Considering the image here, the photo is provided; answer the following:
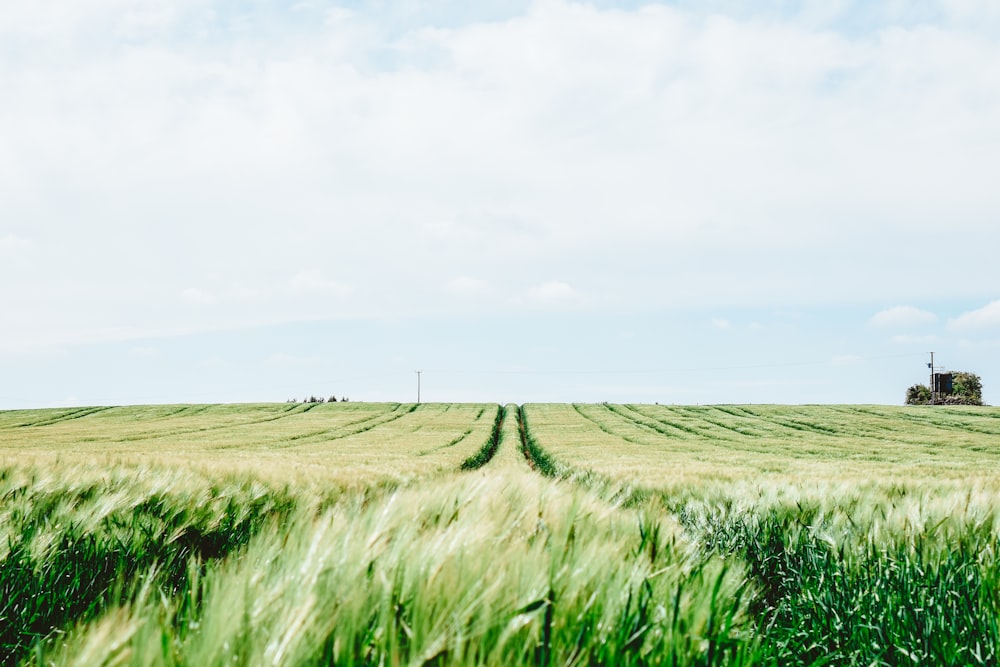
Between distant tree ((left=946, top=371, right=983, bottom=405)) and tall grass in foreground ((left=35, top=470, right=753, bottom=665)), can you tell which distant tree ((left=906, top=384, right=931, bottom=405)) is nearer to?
distant tree ((left=946, top=371, right=983, bottom=405))

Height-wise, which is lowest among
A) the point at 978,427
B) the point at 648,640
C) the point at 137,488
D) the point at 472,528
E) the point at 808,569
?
the point at 978,427

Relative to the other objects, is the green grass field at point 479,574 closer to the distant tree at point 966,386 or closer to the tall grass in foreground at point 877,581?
the tall grass in foreground at point 877,581

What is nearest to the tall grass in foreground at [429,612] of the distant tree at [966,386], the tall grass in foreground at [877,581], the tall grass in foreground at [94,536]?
the tall grass in foreground at [877,581]

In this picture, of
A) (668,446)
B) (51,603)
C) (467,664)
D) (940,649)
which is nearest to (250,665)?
(467,664)

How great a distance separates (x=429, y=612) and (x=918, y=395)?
107540 mm

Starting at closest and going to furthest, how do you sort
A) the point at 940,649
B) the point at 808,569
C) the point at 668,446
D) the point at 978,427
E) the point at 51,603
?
the point at 940,649 < the point at 51,603 < the point at 808,569 < the point at 668,446 < the point at 978,427

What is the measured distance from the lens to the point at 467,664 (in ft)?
2.94

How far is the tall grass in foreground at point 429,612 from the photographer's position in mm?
922

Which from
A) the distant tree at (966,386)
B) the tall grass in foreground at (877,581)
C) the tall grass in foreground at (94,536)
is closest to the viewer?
the tall grass in foreground at (877,581)

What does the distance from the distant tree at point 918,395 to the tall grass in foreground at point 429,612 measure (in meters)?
105

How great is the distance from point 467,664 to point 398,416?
187 feet

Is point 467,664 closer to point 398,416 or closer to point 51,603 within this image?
point 51,603

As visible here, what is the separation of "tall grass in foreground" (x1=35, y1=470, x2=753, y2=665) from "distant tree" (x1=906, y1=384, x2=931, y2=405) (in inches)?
4120

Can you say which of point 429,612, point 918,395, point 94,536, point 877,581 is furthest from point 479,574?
point 918,395
